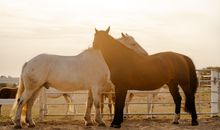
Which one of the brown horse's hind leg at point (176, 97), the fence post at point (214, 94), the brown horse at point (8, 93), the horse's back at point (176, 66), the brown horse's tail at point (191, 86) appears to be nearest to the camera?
the horse's back at point (176, 66)

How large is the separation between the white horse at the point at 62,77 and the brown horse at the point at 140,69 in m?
0.39

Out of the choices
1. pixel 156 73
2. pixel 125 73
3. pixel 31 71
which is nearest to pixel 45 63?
pixel 31 71

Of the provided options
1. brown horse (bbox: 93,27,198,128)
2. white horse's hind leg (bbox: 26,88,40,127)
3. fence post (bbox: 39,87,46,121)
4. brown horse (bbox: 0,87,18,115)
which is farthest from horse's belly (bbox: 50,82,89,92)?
brown horse (bbox: 0,87,18,115)

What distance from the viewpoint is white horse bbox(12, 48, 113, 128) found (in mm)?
9344

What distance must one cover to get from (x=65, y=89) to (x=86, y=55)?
101cm

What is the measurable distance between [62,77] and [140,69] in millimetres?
1890

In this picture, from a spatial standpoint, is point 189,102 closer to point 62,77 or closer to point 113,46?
point 113,46

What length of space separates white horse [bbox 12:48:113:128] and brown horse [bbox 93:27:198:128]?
39cm

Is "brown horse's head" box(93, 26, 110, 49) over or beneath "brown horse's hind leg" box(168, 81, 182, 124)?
over

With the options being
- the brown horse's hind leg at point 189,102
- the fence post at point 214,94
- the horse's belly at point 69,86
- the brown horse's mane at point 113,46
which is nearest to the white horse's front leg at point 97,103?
the horse's belly at point 69,86

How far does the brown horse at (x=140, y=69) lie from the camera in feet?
30.8

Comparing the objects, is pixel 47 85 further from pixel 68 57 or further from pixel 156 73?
pixel 156 73

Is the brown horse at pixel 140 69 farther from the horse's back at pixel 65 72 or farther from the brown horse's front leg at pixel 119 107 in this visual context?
the horse's back at pixel 65 72

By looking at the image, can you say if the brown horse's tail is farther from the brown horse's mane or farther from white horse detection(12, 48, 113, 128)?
white horse detection(12, 48, 113, 128)
